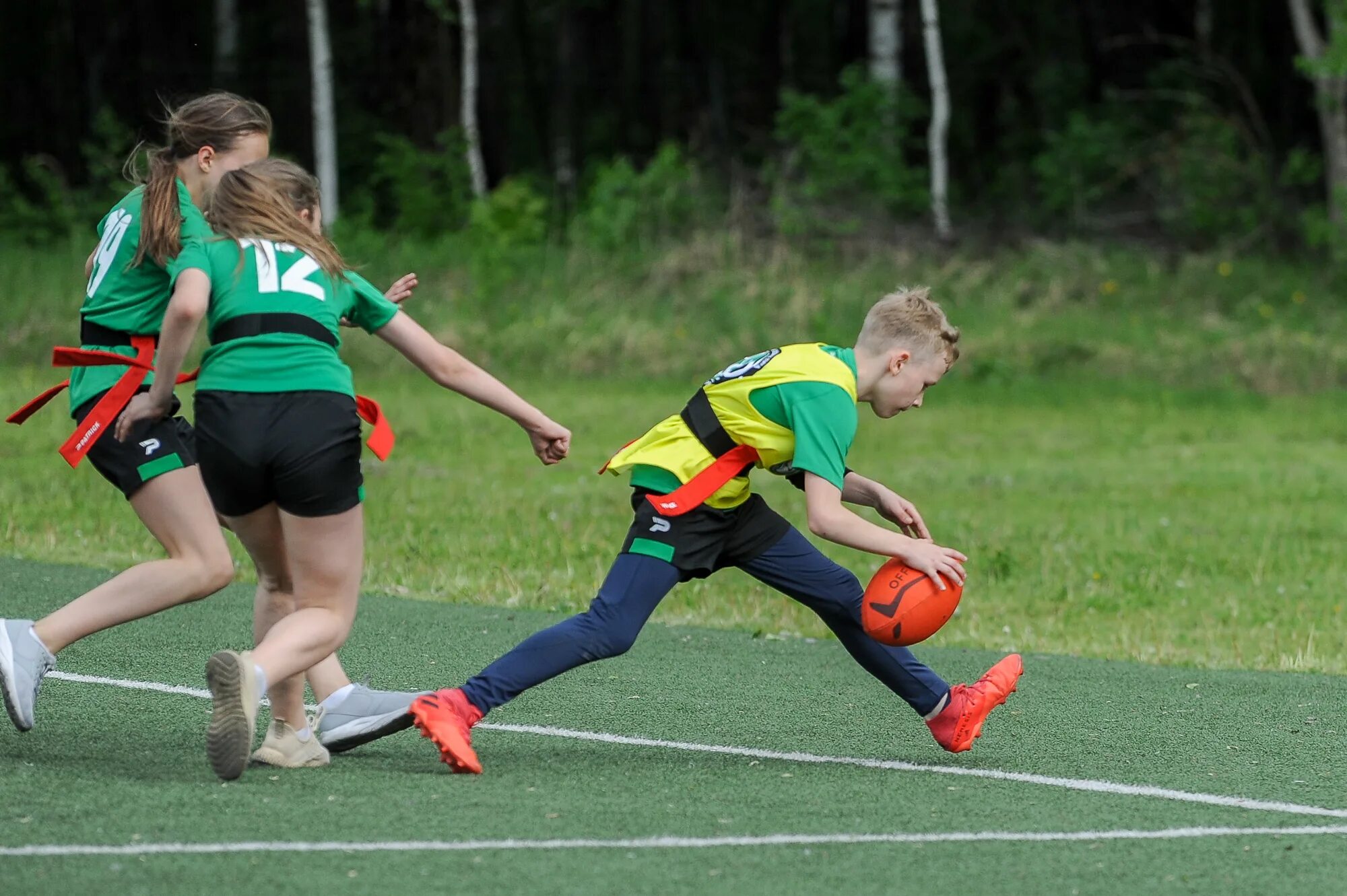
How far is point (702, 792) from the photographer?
17.5ft

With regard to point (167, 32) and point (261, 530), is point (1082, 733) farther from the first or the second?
point (167, 32)

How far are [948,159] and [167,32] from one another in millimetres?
16712

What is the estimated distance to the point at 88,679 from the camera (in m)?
6.79

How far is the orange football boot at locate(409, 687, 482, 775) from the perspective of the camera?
5.29 metres

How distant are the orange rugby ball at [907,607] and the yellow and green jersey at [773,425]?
0.43m

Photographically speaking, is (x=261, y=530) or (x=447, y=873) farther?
(x=261, y=530)

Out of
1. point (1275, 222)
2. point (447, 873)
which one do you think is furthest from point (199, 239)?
point (1275, 222)

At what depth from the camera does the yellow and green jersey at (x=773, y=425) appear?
5414 millimetres

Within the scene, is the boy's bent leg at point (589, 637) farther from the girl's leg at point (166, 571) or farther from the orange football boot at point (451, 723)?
the girl's leg at point (166, 571)

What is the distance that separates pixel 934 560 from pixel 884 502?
325mm

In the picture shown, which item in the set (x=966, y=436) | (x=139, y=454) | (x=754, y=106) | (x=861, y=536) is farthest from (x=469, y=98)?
(x=861, y=536)

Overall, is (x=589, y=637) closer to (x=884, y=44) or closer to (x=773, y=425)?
(x=773, y=425)

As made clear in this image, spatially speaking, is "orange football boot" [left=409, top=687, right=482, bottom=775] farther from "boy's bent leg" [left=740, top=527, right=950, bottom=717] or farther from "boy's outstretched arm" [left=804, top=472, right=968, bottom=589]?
"boy's outstretched arm" [left=804, top=472, right=968, bottom=589]

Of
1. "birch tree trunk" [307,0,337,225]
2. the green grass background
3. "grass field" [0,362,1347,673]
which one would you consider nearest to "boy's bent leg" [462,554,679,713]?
"grass field" [0,362,1347,673]
